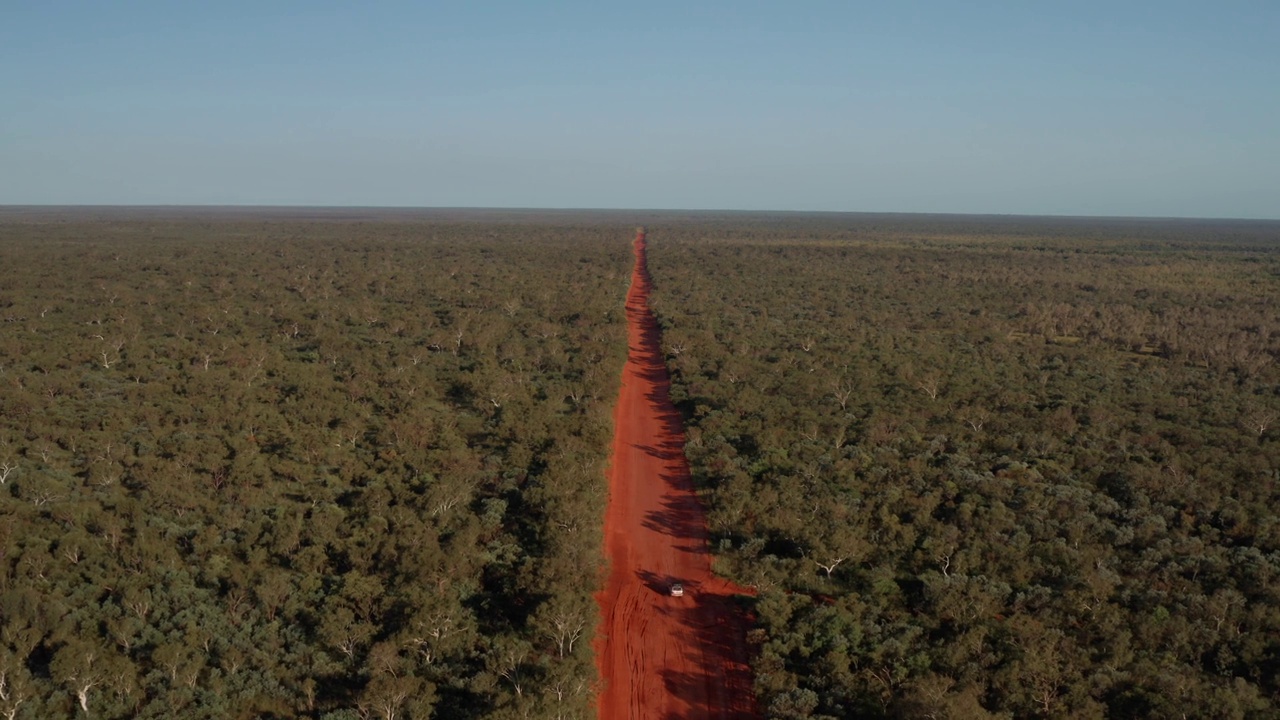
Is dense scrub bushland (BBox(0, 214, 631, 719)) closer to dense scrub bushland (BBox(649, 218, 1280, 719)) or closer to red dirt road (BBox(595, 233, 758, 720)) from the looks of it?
red dirt road (BBox(595, 233, 758, 720))

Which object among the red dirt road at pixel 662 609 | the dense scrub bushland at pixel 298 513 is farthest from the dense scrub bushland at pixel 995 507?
the dense scrub bushland at pixel 298 513

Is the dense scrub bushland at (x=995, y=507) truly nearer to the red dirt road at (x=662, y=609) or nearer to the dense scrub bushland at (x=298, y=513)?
the red dirt road at (x=662, y=609)

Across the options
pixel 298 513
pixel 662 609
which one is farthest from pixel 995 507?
pixel 298 513

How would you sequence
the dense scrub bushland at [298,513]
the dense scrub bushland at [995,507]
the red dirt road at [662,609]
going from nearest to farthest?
1. the dense scrub bushland at [298,513]
2. the dense scrub bushland at [995,507]
3. the red dirt road at [662,609]

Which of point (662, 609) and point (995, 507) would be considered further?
point (995, 507)

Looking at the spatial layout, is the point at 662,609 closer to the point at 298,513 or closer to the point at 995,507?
the point at 995,507

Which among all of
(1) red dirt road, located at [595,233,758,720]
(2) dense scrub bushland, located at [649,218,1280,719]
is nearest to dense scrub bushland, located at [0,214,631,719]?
(1) red dirt road, located at [595,233,758,720]
